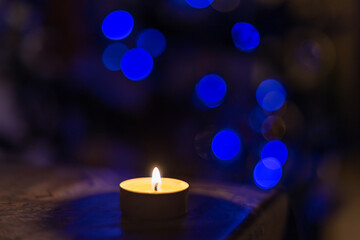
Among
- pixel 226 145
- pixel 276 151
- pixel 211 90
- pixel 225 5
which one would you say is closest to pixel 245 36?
pixel 225 5

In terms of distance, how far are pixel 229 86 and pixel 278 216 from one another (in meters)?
1.06

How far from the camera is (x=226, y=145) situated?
1.69m

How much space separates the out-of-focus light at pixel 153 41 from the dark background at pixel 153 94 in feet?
0.09

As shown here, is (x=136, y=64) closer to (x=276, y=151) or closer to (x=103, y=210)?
(x=276, y=151)

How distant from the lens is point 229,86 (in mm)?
1613

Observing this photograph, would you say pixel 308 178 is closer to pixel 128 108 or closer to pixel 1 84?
pixel 128 108

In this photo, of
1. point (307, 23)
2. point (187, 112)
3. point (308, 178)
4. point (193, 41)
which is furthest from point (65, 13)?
point (308, 178)

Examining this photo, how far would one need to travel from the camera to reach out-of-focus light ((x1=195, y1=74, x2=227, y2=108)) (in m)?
1.56

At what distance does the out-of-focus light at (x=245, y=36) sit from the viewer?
1490 millimetres

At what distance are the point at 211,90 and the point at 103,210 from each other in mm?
1139

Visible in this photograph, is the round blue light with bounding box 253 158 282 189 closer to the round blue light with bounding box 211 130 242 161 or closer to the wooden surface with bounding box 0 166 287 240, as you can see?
the round blue light with bounding box 211 130 242 161

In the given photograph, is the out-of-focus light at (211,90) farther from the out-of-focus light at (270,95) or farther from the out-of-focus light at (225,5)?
the out-of-focus light at (270,95)

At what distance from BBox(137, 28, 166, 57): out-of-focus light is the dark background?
0.09 feet

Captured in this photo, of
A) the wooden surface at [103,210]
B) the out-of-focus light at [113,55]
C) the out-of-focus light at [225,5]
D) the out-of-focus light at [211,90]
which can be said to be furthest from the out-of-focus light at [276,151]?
the wooden surface at [103,210]
